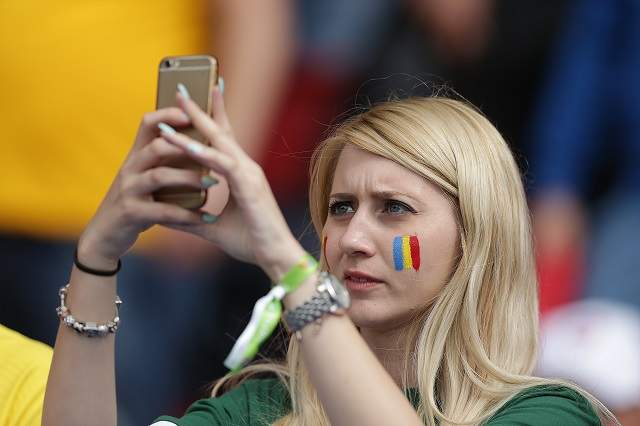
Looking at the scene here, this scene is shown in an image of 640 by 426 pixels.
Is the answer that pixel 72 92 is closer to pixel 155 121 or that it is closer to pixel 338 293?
pixel 155 121

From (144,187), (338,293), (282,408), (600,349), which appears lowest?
(600,349)

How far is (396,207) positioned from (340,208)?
0.48ft

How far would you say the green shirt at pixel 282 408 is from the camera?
2.09 metres

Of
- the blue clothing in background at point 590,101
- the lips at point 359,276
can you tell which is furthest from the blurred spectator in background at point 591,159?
the lips at point 359,276

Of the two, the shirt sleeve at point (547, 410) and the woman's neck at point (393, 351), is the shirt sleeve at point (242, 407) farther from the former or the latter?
the shirt sleeve at point (547, 410)

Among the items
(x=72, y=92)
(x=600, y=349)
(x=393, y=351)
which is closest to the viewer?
(x=393, y=351)

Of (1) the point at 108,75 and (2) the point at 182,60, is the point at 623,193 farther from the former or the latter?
(2) the point at 182,60

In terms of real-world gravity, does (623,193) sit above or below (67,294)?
below

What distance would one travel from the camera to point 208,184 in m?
1.79

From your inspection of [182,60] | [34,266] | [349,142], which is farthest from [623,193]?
[182,60]

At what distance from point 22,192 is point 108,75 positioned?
18.8 inches

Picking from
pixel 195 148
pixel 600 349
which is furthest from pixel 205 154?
pixel 600 349

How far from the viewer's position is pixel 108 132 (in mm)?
3717

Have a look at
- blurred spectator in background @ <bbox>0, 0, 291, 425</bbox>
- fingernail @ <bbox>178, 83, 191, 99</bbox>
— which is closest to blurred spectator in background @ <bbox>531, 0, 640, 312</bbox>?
blurred spectator in background @ <bbox>0, 0, 291, 425</bbox>
